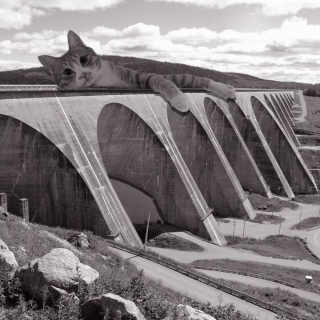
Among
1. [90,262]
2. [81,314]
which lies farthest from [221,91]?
[81,314]

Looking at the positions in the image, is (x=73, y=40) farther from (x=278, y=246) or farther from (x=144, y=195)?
(x=278, y=246)

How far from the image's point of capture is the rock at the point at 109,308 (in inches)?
300

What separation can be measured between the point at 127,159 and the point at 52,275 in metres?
19.8

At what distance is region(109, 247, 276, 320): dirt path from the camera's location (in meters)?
13.9

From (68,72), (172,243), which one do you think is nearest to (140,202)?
(172,243)

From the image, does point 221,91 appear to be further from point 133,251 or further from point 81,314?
point 81,314

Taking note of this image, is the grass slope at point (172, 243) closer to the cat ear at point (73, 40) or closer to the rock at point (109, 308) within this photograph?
the cat ear at point (73, 40)

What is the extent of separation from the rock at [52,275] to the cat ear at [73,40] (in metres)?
20.7

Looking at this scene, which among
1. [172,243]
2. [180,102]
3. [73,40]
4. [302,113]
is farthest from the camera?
[302,113]

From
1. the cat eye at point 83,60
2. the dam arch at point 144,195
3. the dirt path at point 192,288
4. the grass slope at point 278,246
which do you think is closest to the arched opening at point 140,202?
the dam arch at point 144,195

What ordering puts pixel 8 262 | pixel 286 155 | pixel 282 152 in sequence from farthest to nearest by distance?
pixel 282 152
pixel 286 155
pixel 8 262

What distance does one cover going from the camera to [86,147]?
2091cm

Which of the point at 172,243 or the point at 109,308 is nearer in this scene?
the point at 109,308

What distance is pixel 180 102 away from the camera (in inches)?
1211
